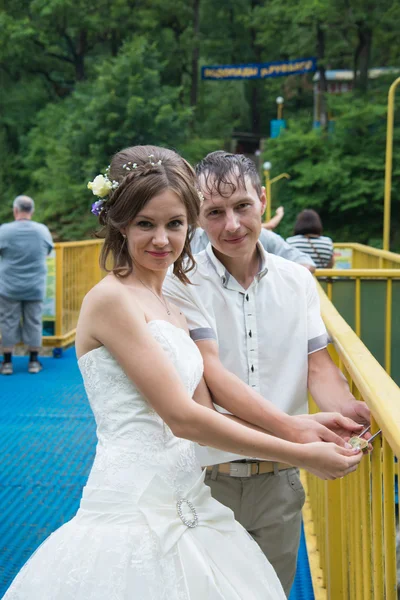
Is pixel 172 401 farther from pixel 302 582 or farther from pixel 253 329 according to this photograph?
pixel 302 582

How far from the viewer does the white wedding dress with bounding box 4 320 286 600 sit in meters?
1.82

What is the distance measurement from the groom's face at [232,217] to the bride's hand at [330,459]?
69cm

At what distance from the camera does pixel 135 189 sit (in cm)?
196

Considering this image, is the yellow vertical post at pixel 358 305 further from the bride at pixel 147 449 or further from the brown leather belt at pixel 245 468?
the bride at pixel 147 449

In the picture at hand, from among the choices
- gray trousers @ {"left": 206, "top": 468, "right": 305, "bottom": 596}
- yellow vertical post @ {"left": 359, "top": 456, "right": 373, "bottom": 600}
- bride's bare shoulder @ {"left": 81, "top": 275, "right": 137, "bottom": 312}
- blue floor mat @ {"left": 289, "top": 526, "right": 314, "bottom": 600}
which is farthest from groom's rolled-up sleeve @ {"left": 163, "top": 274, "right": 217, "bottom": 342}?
blue floor mat @ {"left": 289, "top": 526, "right": 314, "bottom": 600}

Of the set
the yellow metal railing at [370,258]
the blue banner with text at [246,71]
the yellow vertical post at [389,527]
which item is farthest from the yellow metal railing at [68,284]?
the blue banner with text at [246,71]

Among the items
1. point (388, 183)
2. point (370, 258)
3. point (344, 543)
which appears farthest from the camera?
point (388, 183)

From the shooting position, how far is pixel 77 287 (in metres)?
10.4

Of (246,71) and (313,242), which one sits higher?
(246,71)

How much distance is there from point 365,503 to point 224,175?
0.99 m

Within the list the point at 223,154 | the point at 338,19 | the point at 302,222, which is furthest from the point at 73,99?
the point at 223,154

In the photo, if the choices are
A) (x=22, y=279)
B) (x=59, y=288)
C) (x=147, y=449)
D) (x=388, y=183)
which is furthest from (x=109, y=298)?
(x=388, y=183)

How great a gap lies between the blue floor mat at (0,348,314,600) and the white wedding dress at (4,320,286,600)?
1759 mm

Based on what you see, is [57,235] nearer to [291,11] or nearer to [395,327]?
[291,11]
